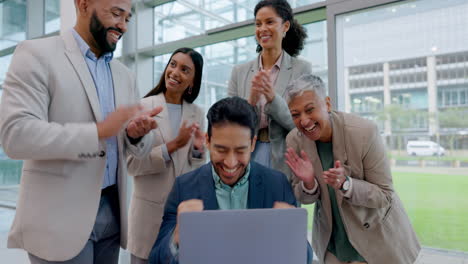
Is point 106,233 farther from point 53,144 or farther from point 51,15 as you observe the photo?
point 51,15

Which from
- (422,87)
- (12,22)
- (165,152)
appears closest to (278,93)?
(165,152)

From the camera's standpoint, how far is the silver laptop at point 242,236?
0.93 meters

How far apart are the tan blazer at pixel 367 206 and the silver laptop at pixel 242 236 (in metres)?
0.62

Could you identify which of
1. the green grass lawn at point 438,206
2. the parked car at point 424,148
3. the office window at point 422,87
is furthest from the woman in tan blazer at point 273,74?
the green grass lawn at point 438,206

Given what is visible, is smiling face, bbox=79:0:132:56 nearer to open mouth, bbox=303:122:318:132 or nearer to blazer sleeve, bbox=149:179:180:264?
blazer sleeve, bbox=149:179:180:264

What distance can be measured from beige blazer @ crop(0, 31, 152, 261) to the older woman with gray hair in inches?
32.3

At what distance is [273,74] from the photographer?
74.9 inches

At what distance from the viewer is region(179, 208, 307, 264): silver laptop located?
0.93m

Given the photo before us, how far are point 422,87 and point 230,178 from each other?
6.44 feet

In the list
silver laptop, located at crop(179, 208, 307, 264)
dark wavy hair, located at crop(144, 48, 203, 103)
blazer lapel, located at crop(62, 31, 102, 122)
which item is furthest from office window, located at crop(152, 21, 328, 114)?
silver laptop, located at crop(179, 208, 307, 264)

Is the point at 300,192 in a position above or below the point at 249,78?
below

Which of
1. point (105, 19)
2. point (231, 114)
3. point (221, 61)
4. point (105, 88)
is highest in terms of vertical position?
point (221, 61)

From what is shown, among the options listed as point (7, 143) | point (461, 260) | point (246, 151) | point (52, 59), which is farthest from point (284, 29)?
point (461, 260)

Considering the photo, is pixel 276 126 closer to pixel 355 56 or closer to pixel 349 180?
pixel 349 180
